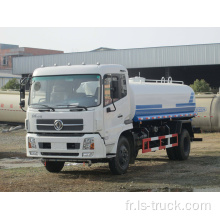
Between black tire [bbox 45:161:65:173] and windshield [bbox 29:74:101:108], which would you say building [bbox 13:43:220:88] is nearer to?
black tire [bbox 45:161:65:173]

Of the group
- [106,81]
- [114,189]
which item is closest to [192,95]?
[106,81]

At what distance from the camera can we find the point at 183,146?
16812 millimetres

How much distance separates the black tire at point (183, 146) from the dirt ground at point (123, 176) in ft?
1.18

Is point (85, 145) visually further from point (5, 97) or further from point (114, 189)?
point (5, 97)

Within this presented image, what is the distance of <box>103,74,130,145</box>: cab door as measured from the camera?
12.2 m

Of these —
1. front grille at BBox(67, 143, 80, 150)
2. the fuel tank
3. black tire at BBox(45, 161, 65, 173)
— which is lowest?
black tire at BBox(45, 161, 65, 173)

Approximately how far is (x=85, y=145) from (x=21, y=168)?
3.81 m

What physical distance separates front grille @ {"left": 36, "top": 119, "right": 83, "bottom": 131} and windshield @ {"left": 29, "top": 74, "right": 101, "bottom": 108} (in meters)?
0.41

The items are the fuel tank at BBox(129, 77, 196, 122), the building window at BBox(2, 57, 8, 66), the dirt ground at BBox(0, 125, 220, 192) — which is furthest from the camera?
the building window at BBox(2, 57, 8, 66)

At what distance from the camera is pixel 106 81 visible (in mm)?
12297

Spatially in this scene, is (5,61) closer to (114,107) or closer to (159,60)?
(159,60)

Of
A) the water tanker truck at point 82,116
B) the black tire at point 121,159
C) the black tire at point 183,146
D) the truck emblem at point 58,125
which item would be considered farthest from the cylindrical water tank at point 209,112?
the truck emblem at point 58,125

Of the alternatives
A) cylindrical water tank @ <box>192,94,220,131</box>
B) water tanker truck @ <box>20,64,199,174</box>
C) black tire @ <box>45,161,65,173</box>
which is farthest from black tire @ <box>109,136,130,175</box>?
cylindrical water tank @ <box>192,94,220,131</box>

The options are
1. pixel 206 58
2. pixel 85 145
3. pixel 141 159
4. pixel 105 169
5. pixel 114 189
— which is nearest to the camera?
pixel 114 189
